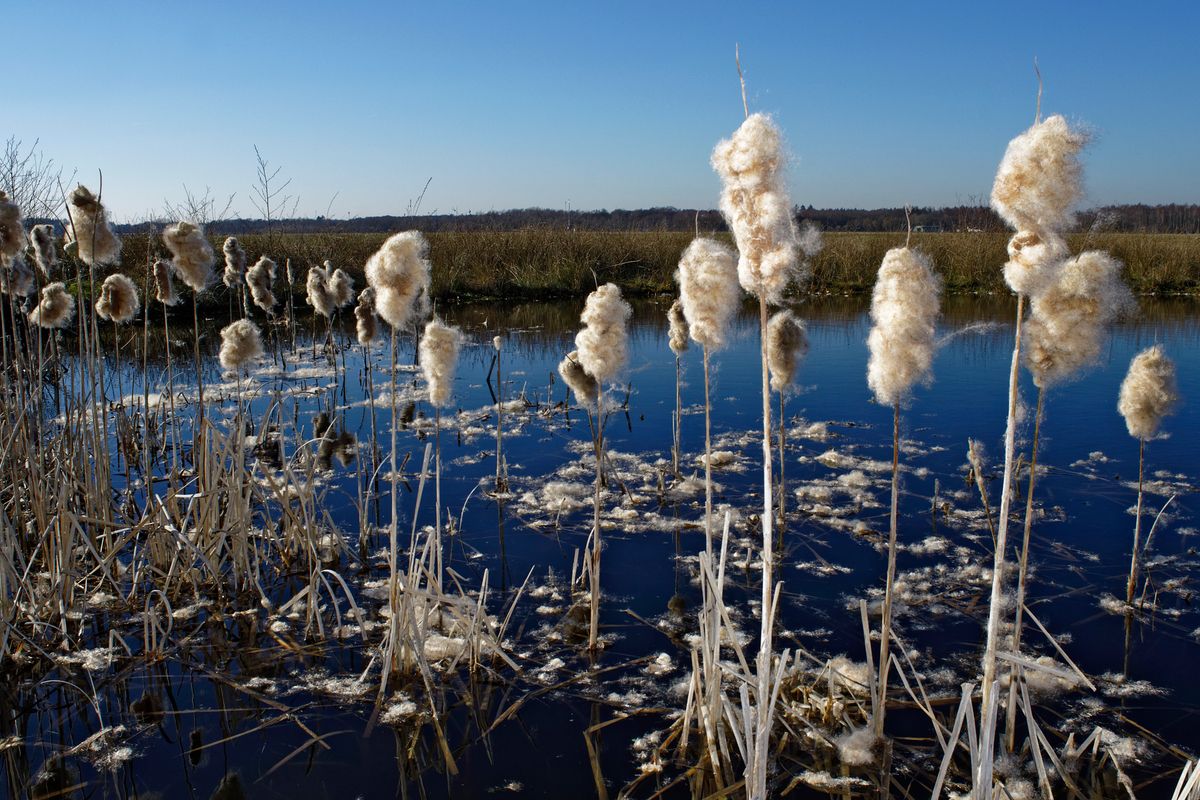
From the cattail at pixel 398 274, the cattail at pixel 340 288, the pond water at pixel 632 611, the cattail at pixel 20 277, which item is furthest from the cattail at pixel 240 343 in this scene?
the cattail at pixel 340 288

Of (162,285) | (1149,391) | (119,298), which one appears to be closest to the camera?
(1149,391)

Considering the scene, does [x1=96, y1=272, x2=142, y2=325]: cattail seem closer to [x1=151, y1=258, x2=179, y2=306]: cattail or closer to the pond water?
[x1=151, y1=258, x2=179, y2=306]: cattail

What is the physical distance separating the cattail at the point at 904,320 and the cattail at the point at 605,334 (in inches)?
47.2

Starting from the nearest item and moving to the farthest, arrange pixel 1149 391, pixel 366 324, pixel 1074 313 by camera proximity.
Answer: pixel 1074 313 → pixel 1149 391 → pixel 366 324

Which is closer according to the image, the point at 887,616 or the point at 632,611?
the point at 887,616

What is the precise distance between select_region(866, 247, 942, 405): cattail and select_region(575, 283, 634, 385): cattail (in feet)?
3.93

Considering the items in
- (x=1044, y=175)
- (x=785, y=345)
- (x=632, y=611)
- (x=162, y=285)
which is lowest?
(x=632, y=611)

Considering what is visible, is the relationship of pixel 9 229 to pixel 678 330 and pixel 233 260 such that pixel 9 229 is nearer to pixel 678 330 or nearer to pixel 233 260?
pixel 233 260

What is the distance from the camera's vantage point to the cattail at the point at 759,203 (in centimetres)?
203

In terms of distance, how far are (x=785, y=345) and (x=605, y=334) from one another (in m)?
1.38

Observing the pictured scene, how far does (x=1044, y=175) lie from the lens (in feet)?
6.69

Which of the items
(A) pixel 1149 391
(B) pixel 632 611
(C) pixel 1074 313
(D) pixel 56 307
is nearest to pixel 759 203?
(C) pixel 1074 313

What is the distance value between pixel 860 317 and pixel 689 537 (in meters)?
11.9

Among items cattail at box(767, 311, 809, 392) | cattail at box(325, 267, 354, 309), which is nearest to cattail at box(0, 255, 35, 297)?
cattail at box(767, 311, 809, 392)
